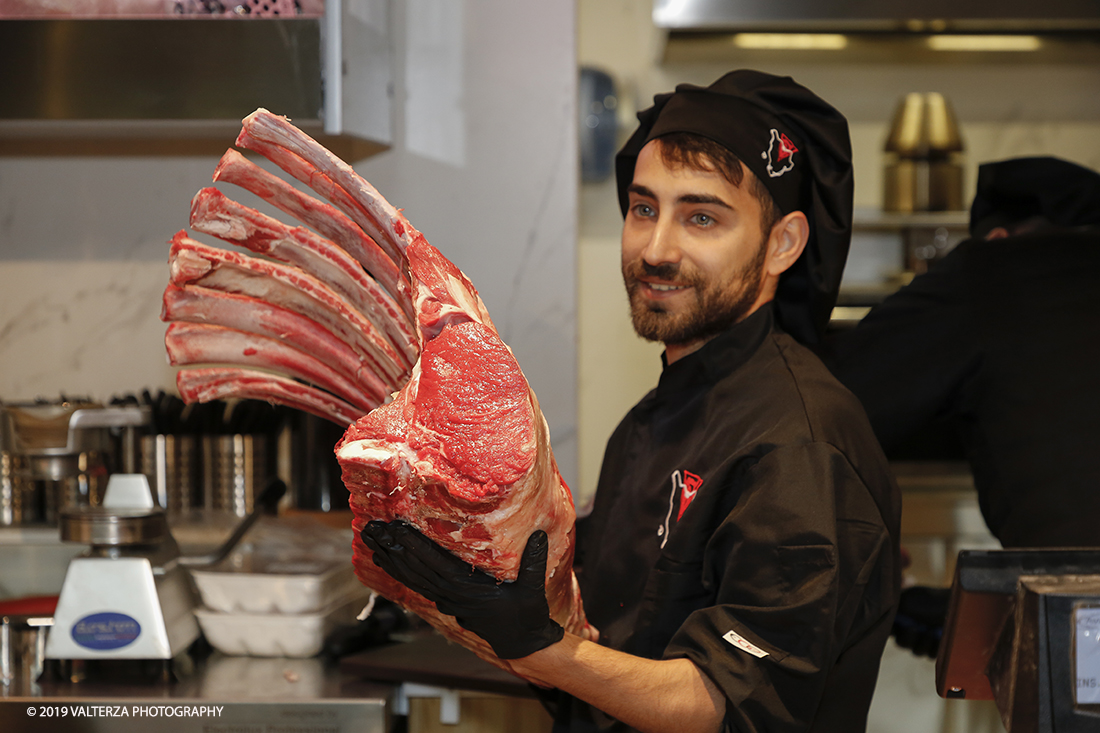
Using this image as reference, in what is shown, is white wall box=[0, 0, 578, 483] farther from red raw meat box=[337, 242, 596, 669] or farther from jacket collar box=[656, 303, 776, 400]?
red raw meat box=[337, 242, 596, 669]

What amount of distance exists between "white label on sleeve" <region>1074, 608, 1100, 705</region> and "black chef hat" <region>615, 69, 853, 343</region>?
1.90ft

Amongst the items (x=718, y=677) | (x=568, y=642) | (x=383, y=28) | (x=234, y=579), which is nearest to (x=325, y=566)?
(x=234, y=579)

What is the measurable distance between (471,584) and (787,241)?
0.70 meters

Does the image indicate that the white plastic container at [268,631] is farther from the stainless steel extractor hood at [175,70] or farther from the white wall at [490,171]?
the stainless steel extractor hood at [175,70]

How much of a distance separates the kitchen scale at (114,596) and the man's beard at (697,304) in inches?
36.2

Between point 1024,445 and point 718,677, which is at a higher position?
point 1024,445

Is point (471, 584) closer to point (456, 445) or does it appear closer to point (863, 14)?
point (456, 445)

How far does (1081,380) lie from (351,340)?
4.22 ft

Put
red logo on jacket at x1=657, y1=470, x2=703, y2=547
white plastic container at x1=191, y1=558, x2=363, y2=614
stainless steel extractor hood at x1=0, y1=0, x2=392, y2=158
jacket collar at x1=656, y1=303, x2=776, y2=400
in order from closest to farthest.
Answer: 1. red logo on jacket at x1=657, y1=470, x2=703, y2=547
2. jacket collar at x1=656, y1=303, x2=776, y2=400
3. white plastic container at x1=191, y1=558, x2=363, y2=614
4. stainless steel extractor hood at x1=0, y1=0, x2=392, y2=158

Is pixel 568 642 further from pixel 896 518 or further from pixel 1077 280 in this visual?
pixel 1077 280

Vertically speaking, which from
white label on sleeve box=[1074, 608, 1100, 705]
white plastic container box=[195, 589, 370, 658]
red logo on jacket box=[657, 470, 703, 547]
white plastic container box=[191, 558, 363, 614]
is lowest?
white plastic container box=[195, 589, 370, 658]

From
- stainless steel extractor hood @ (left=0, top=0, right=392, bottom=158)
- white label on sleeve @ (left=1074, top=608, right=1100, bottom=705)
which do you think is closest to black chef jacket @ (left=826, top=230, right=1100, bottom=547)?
white label on sleeve @ (left=1074, top=608, right=1100, bottom=705)

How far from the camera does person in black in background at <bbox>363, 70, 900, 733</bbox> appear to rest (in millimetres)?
1011

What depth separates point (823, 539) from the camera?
102 cm
